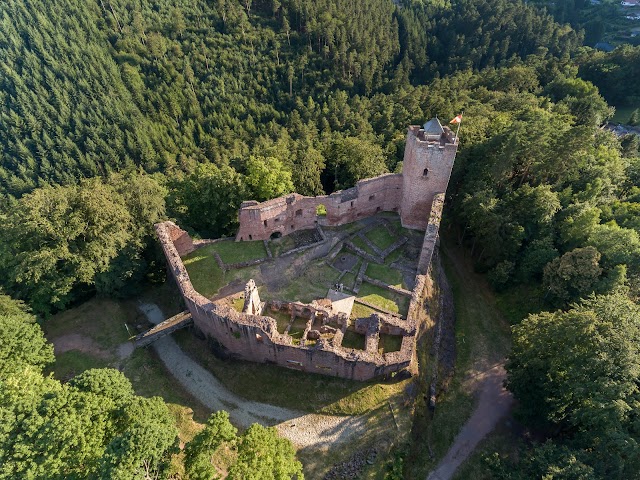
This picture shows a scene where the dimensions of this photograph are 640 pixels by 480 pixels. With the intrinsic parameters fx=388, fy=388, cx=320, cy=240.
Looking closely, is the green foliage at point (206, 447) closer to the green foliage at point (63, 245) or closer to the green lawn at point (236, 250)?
the green lawn at point (236, 250)

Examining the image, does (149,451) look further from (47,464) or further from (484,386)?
(484,386)

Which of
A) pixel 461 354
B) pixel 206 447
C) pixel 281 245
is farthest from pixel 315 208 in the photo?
pixel 206 447

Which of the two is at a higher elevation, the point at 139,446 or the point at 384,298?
the point at 139,446

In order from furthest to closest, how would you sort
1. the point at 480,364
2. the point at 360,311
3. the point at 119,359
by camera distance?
the point at 480,364 → the point at 360,311 → the point at 119,359

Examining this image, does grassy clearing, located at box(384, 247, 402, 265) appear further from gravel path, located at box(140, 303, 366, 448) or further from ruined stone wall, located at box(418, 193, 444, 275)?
gravel path, located at box(140, 303, 366, 448)

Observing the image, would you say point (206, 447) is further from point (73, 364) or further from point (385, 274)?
point (385, 274)

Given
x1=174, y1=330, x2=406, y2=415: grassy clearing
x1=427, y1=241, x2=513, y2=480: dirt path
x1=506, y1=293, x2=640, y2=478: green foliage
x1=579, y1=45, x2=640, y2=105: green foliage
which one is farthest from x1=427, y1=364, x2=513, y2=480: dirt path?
x1=579, y1=45, x2=640, y2=105: green foliage
